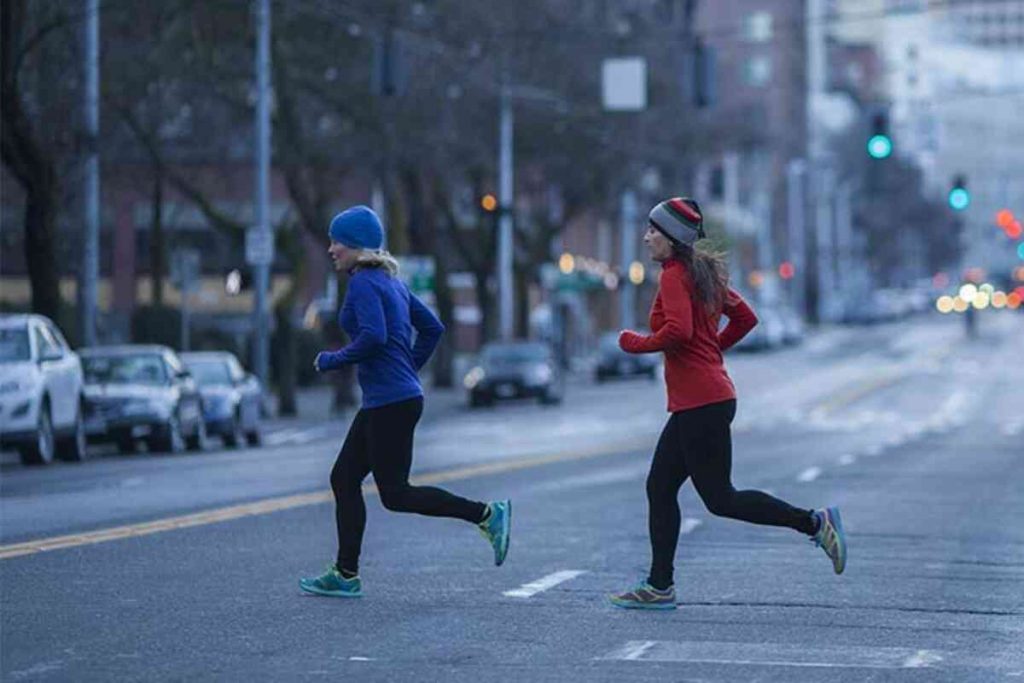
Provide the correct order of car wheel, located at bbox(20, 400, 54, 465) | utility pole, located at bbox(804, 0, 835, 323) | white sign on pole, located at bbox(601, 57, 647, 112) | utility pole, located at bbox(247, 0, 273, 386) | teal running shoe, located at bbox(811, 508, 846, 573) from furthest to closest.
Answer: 1. utility pole, located at bbox(804, 0, 835, 323)
2. white sign on pole, located at bbox(601, 57, 647, 112)
3. utility pole, located at bbox(247, 0, 273, 386)
4. car wheel, located at bbox(20, 400, 54, 465)
5. teal running shoe, located at bbox(811, 508, 846, 573)

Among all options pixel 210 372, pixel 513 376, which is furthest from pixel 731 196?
pixel 210 372

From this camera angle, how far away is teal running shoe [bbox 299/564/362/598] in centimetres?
1262

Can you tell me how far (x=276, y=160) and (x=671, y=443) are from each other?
129 feet

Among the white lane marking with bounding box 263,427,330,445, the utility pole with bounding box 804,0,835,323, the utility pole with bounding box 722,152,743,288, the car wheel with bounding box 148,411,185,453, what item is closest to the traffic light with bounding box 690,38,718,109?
the white lane marking with bounding box 263,427,330,445

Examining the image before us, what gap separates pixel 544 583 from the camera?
13625 millimetres

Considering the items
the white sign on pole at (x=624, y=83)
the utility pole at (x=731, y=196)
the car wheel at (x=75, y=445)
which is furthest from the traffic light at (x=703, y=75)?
the utility pole at (x=731, y=196)

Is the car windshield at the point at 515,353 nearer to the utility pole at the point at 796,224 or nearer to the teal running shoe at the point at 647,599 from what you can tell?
the teal running shoe at the point at 647,599

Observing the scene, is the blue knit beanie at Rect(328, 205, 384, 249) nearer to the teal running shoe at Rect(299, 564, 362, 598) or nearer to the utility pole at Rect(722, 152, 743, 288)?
the teal running shoe at Rect(299, 564, 362, 598)

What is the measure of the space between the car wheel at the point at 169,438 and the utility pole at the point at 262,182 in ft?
33.8

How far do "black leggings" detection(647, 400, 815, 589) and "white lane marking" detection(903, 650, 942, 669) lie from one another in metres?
1.60

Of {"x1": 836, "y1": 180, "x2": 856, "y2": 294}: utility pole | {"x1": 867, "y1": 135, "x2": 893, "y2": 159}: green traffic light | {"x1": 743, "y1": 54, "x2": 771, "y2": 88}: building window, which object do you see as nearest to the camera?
{"x1": 867, "y1": 135, "x2": 893, "y2": 159}: green traffic light

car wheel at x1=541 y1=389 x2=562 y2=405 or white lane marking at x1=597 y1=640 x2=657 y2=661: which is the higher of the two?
white lane marking at x1=597 y1=640 x2=657 y2=661

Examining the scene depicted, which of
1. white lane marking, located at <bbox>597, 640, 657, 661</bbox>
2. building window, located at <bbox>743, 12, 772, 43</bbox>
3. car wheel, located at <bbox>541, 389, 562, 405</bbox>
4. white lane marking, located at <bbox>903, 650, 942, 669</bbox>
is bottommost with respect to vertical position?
car wheel, located at <bbox>541, 389, 562, 405</bbox>

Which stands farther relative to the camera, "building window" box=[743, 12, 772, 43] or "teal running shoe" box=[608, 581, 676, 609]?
"building window" box=[743, 12, 772, 43]
